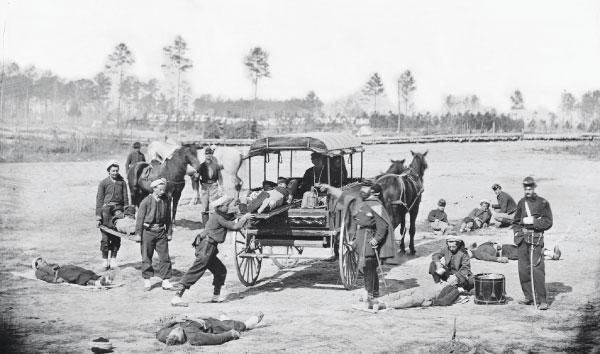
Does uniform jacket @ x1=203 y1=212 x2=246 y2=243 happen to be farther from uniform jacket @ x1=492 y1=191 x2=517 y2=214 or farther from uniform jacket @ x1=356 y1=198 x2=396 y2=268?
uniform jacket @ x1=492 y1=191 x2=517 y2=214

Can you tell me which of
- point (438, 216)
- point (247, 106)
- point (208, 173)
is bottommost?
point (438, 216)

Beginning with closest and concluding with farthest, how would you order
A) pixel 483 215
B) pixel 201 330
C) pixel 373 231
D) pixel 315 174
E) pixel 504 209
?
pixel 201 330, pixel 373 231, pixel 315 174, pixel 504 209, pixel 483 215

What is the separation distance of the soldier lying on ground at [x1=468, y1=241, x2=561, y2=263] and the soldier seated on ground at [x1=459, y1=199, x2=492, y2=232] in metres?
3.26

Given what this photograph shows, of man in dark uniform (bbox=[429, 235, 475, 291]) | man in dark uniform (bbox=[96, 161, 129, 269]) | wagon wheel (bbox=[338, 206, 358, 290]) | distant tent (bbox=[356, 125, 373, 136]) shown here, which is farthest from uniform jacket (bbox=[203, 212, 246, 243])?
A: distant tent (bbox=[356, 125, 373, 136])

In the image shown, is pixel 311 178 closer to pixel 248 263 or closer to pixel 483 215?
pixel 248 263

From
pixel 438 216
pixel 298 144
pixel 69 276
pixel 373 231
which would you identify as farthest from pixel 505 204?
pixel 69 276

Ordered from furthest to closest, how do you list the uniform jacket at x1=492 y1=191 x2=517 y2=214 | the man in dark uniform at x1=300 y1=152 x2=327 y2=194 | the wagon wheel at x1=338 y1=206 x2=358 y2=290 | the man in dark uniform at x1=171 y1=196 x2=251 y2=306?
the uniform jacket at x1=492 y1=191 x2=517 y2=214
the man in dark uniform at x1=300 y1=152 x2=327 y2=194
the wagon wheel at x1=338 y1=206 x2=358 y2=290
the man in dark uniform at x1=171 y1=196 x2=251 y2=306

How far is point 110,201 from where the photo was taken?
13.1m

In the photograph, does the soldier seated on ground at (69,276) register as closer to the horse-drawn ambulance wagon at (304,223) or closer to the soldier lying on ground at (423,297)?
the horse-drawn ambulance wagon at (304,223)

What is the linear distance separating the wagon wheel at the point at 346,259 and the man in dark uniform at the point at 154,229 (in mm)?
2841

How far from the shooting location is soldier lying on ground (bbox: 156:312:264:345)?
8.30 metres

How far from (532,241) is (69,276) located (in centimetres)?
745

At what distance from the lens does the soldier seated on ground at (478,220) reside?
17.9 m

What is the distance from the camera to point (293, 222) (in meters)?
11.7
